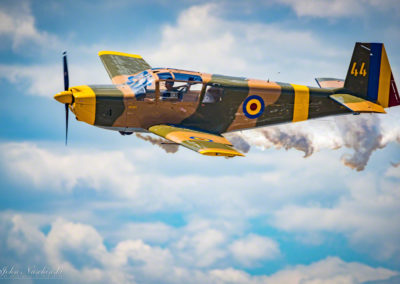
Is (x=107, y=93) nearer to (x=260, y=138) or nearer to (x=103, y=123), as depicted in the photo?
(x=103, y=123)

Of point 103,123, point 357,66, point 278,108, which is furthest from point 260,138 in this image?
point 103,123

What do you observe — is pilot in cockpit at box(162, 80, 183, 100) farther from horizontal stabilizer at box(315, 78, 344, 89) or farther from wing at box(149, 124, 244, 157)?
horizontal stabilizer at box(315, 78, 344, 89)

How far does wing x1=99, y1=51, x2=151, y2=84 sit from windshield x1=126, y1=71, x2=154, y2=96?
1913 millimetres

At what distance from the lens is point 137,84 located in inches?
963

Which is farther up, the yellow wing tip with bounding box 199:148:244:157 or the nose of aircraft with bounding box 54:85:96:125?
the nose of aircraft with bounding box 54:85:96:125

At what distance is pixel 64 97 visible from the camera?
76.8ft

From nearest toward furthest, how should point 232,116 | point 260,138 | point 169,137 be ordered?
point 169,137, point 232,116, point 260,138

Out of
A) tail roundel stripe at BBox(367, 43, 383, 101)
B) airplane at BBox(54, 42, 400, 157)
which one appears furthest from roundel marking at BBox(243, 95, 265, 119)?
tail roundel stripe at BBox(367, 43, 383, 101)

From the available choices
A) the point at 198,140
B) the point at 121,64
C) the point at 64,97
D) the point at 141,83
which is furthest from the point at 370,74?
the point at 64,97

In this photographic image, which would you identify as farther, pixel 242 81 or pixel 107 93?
pixel 242 81

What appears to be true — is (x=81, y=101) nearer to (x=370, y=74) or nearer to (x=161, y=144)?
(x=161, y=144)

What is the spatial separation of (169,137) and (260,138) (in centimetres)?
531

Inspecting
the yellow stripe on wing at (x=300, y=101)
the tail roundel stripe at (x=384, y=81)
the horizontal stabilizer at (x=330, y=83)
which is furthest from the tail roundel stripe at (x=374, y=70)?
the yellow stripe on wing at (x=300, y=101)

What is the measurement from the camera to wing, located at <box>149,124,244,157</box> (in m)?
21.7
